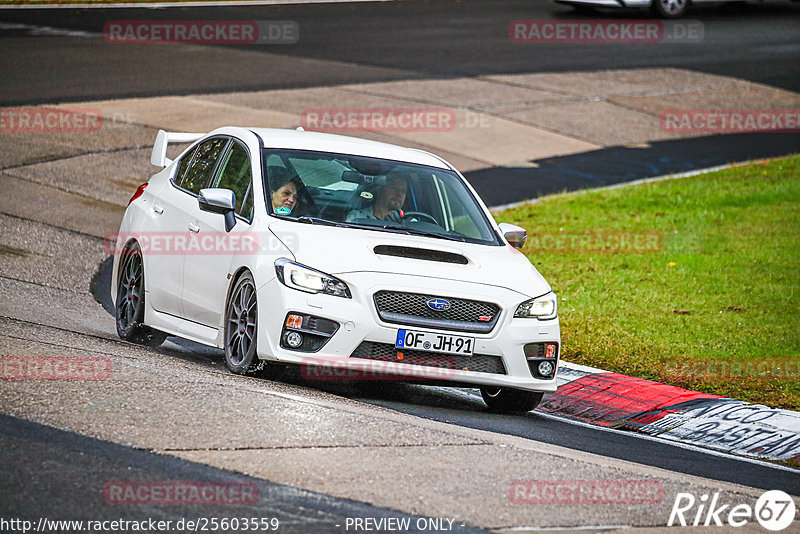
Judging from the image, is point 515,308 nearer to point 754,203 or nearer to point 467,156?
point 754,203

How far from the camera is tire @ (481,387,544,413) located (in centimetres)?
909

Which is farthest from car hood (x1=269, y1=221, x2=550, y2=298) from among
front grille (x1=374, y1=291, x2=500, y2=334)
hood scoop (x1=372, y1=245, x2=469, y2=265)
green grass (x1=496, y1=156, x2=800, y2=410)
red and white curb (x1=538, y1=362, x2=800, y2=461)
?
green grass (x1=496, y1=156, x2=800, y2=410)

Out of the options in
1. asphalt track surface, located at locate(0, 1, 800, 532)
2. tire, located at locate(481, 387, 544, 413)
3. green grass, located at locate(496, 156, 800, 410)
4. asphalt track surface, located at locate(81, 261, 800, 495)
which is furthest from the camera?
green grass, located at locate(496, 156, 800, 410)

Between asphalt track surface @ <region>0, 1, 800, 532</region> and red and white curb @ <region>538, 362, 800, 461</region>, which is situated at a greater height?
asphalt track surface @ <region>0, 1, 800, 532</region>

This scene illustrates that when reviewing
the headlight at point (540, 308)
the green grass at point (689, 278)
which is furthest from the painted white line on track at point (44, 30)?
the headlight at point (540, 308)

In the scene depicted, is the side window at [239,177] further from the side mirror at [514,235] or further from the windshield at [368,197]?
the side mirror at [514,235]

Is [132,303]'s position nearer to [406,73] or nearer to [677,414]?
[677,414]

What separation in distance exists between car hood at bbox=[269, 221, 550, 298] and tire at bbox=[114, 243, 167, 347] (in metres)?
1.87

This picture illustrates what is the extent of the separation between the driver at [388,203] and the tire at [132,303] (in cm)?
199

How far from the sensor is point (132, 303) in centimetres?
1029

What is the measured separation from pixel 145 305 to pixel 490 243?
8.97ft

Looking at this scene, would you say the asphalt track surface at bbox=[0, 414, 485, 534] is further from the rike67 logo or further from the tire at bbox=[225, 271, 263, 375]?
the tire at bbox=[225, 271, 263, 375]

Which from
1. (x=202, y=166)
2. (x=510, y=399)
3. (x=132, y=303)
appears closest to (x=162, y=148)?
(x=202, y=166)

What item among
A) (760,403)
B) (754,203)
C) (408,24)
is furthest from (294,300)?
(408,24)
